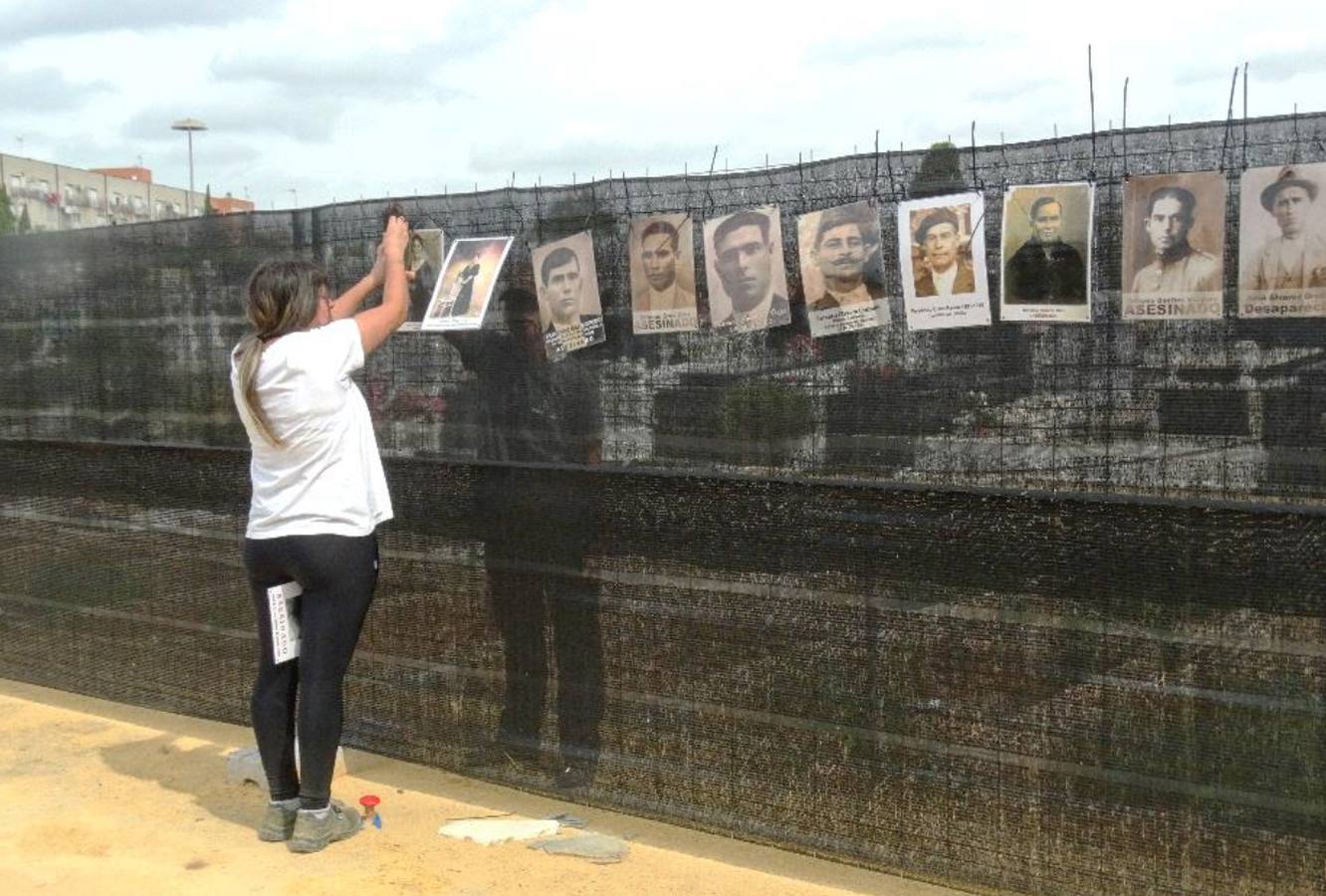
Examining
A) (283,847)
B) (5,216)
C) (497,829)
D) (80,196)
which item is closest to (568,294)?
(497,829)

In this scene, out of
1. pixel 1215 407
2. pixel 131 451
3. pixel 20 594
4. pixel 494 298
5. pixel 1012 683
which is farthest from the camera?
pixel 20 594

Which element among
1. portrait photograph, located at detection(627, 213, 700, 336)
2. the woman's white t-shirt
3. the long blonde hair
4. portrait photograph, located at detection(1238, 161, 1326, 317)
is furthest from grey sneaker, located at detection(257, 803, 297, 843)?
portrait photograph, located at detection(1238, 161, 1326, 317)

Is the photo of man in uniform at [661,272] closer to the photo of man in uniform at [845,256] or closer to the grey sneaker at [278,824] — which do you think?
the photo of man in uniform at [845,256]

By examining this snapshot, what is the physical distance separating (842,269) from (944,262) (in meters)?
0.33

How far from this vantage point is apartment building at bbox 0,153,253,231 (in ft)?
232

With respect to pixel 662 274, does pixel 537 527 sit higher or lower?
lower

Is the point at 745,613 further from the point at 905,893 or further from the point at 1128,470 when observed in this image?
the point at 1128,470

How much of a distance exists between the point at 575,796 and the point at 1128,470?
7.74ft

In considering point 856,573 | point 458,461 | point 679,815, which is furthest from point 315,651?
point 856,573

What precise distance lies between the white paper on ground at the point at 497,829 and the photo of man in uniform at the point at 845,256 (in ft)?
6.69

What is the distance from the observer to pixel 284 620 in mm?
4684

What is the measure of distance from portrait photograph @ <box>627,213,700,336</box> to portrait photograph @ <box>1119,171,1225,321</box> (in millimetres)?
1428

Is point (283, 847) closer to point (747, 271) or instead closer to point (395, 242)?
point (395, 242)

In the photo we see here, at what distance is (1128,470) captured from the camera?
399 cm
